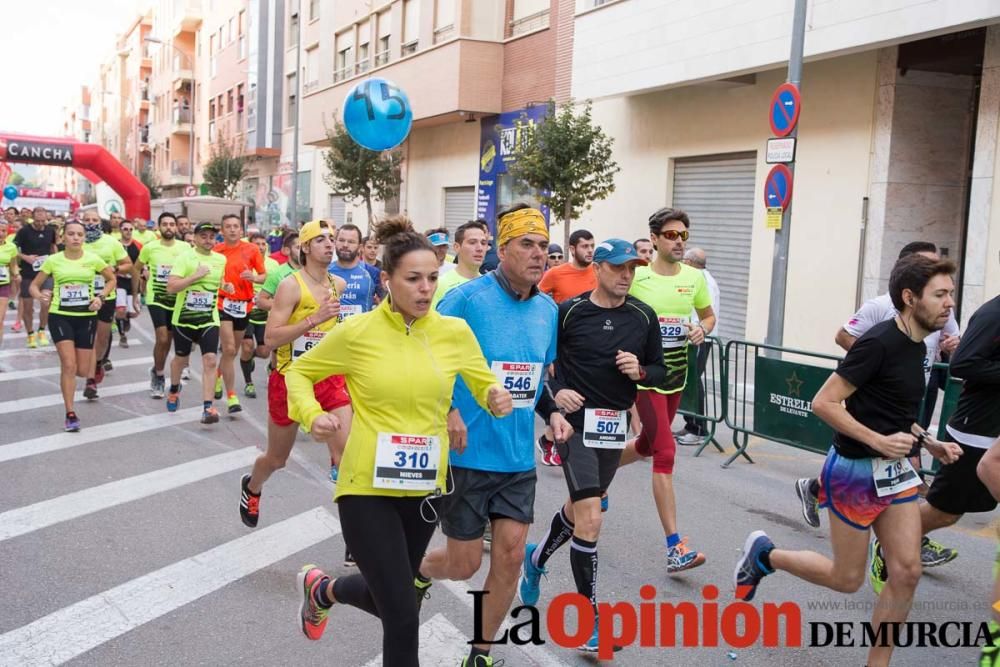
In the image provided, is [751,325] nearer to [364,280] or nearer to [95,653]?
[364,280]

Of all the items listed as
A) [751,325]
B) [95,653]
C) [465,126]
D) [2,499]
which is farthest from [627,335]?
[465,126]

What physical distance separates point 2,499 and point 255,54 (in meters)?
40.4

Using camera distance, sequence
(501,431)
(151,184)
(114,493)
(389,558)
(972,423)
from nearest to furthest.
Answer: (389,558), (501,431), (972,423), (114,493), (151,184)

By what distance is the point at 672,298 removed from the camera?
6617 mm

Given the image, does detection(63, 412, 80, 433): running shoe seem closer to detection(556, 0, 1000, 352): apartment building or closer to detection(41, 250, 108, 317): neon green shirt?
detection(41, 250, 108, 317): neon green shirt

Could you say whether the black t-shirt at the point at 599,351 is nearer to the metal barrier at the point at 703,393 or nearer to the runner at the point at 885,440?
the runner at the point at 885,440

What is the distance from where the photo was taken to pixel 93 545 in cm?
596

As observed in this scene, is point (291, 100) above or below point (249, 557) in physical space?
above

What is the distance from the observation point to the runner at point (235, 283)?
10.9 m

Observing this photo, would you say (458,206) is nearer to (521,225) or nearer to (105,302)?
(105,302)

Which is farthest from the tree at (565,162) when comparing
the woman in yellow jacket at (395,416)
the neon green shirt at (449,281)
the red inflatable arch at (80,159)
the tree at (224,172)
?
the tree at (224,172)

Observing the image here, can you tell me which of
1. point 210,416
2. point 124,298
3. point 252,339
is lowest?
point 210,416

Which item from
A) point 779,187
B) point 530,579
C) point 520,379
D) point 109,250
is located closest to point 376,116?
point 109,250

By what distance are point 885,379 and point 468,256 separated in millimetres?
3467
